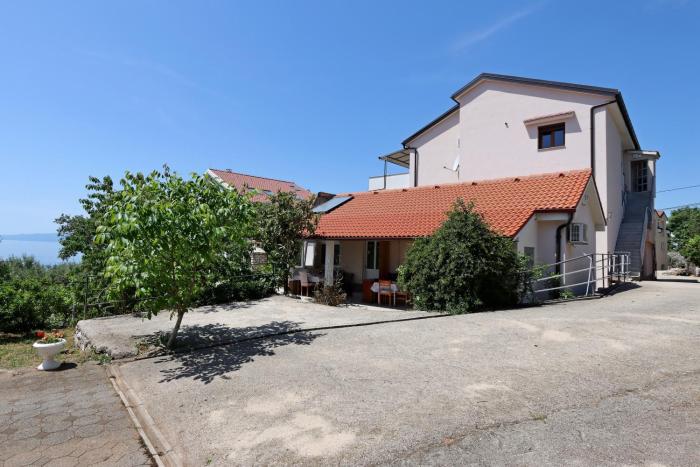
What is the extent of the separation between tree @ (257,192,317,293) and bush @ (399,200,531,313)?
16.9ft

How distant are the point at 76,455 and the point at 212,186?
16.5 ft

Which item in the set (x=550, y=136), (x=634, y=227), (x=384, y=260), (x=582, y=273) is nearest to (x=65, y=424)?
(x=384, y=260)

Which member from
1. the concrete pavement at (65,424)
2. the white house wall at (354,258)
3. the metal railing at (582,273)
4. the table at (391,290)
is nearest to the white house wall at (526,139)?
the metal railing at (582,273)

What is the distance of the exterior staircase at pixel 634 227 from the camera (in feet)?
70.3

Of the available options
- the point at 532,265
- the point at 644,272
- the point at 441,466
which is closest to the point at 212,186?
the point at 441,466

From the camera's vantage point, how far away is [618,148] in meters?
21.5

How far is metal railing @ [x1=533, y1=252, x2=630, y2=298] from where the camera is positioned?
12989mm

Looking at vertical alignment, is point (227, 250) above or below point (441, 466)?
above

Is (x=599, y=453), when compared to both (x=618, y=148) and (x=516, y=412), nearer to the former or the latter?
(x=516, y=412)

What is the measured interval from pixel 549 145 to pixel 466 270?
39.7ft

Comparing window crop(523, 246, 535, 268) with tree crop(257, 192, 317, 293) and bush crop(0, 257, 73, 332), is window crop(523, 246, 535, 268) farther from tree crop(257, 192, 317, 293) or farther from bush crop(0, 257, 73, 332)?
bush crop(0, 257, 73, 332)

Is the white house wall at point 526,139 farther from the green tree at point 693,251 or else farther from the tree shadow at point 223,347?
the tree shadow at point 223,347

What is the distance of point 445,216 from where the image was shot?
14.4m

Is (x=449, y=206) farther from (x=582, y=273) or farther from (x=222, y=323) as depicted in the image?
(x=222, y=323)
